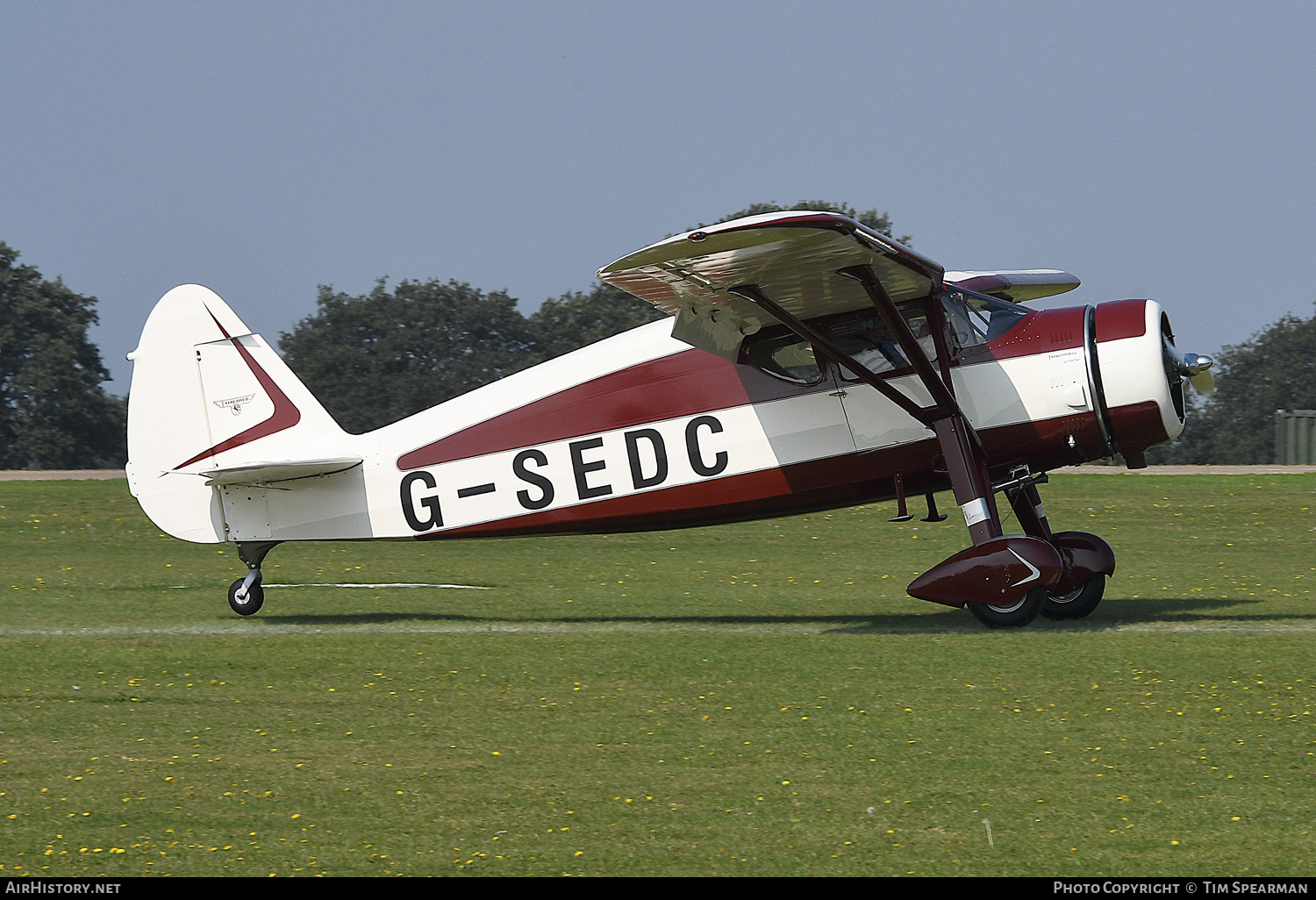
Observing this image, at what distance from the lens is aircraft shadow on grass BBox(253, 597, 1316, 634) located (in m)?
12.4

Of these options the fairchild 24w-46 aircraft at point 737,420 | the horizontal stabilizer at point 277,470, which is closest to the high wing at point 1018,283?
the fairchild 24w-46 aircraft at point 737,420

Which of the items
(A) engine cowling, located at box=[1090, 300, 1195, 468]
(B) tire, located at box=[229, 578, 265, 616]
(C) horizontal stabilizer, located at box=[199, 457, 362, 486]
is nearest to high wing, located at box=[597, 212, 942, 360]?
(A) engine cowling, located at box=[1090, 300, 1195, 468]

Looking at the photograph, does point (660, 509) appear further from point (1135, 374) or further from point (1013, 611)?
point (1135, 374)

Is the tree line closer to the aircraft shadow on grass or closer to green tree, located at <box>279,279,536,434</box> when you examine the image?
green tree, located at <box>279,279,536,434</box>

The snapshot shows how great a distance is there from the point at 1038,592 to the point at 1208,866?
20.5ft

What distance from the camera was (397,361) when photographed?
80062mm

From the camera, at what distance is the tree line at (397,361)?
2520 inches

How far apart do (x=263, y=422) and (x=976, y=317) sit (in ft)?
23.6

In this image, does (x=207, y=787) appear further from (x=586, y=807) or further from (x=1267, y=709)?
(x=1267, y=709)

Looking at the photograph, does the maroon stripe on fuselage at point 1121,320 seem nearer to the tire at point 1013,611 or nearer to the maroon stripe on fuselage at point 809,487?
the maroon stripe on fuselage at point 809,487

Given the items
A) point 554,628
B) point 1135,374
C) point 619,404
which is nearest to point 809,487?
point 619,404

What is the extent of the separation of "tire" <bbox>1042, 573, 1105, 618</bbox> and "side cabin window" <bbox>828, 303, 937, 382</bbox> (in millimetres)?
2543

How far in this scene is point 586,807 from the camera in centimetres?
683

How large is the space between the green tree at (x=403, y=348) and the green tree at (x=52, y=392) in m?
12.0
